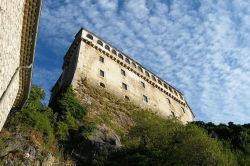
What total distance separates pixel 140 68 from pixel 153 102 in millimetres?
5338

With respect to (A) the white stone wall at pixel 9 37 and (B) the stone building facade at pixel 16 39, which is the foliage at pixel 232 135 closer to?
(B) the stone building facade at pixel 16 39

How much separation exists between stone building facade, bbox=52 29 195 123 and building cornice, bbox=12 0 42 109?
1576 cm

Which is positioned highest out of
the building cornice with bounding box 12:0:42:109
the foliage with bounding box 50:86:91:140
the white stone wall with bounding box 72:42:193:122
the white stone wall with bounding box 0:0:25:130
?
the white stone wall with bounding box 72:42:193:122

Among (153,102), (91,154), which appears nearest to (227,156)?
(91,154)

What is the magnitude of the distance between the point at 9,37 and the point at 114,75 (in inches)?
1041

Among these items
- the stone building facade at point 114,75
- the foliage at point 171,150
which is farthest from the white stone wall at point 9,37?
the stone building facade at point 114,75

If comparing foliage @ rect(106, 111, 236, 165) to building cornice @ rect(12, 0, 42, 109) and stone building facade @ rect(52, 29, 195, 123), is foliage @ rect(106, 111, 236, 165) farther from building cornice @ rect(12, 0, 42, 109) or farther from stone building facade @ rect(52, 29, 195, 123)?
stone building facade @ rect(52, 29, 195, 123)

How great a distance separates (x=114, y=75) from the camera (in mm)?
38500

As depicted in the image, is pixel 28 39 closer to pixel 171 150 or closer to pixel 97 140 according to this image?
pixel 171 150

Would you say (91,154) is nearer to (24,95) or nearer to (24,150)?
(24,150)

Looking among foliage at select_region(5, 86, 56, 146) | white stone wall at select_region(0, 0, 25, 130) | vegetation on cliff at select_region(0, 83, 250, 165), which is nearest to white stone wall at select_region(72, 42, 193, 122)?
vegetation on cliff at select_region(0, 83, 250, 165)

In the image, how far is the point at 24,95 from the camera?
18.6 m

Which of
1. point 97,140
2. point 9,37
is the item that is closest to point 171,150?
point 97,140

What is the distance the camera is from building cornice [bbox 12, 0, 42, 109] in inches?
531
